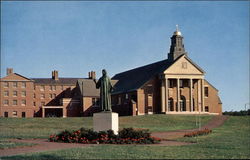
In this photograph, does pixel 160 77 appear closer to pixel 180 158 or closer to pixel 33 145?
pixel 33 145

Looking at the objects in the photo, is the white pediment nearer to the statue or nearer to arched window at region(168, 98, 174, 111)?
arched window at region(168, 98, 174, 111)

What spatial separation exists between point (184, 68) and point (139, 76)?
10.2m

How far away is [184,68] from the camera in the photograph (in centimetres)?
7106

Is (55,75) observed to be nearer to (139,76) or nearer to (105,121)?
(139,76)

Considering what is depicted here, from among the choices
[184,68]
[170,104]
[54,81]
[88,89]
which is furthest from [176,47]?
[54,81]

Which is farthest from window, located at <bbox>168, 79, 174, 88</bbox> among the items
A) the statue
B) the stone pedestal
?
the stone pedestal

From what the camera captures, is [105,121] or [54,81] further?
[54,81]

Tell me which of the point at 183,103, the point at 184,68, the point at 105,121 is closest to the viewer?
the point at 105,121

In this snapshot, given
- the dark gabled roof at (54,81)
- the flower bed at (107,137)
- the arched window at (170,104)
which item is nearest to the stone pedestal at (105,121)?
the flower bed at (107,137)

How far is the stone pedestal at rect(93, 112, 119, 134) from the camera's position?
27.8m

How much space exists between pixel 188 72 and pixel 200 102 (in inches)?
224

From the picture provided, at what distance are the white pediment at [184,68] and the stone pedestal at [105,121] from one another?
42431 mm

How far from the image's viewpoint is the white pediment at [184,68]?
70250mm

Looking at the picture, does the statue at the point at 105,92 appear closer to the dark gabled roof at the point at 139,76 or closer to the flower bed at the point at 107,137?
the flower bed at the point at 107,137
